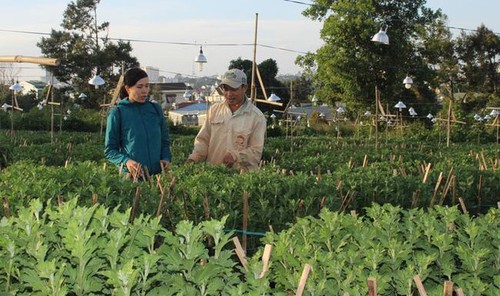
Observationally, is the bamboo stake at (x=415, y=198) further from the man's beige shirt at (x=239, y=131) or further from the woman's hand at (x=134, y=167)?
the woman's hand at (x=134, y=167)

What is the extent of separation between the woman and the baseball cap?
2.15 ft

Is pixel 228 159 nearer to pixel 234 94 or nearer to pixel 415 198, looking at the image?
pixel 234 94

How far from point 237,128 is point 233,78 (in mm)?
532

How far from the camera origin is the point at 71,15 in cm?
5188

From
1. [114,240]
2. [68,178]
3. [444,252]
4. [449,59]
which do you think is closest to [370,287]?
[444,252]

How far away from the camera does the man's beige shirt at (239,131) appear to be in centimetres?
595

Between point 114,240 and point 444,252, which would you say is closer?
point 114,240

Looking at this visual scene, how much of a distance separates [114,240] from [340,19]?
39.8 meters

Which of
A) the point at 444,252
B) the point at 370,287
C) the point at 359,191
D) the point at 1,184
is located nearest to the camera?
the point at 370,287

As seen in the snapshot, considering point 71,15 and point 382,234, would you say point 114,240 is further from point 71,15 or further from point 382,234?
point 71,15

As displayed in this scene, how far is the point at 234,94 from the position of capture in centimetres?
582

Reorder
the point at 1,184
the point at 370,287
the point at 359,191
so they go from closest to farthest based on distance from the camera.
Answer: the point at 370,287
the point at 1,184
the point at 359,191

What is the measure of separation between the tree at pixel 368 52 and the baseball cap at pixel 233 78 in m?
34.2

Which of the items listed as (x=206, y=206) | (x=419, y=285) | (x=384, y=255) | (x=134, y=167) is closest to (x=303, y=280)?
(x=419, y=285)
